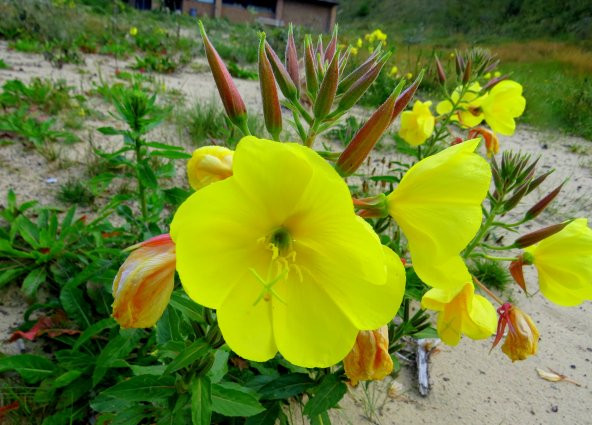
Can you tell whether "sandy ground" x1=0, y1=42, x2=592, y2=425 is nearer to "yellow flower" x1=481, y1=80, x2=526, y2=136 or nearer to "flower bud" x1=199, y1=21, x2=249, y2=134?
"yellow flower" x1=481, y1=80, x2=526, y2=136

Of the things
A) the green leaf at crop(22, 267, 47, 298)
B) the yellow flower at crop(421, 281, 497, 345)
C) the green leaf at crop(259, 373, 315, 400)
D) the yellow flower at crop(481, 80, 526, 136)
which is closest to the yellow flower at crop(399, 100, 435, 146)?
the yellow flower at crop(481, 80, 526, 136)

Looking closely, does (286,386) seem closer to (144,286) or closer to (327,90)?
(144,286)

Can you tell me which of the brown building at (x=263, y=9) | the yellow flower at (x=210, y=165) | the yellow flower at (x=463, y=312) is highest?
the brown building at (x=263, y=9)

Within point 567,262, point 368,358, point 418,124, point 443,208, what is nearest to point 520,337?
point 567,262

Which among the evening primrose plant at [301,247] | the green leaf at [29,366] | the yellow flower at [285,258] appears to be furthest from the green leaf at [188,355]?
the green leaf at [29,366]

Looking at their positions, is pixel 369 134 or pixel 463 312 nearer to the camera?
pixel 369 134

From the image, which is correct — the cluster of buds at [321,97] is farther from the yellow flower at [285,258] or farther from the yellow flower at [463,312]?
the yellow flower at [463,312]

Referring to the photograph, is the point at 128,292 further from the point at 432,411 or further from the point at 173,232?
the point at 432,411
